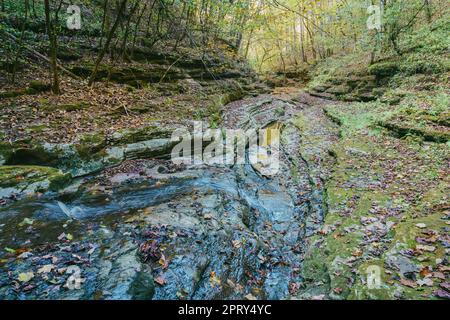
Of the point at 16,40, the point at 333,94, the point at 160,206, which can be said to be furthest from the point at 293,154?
the point at 333,94

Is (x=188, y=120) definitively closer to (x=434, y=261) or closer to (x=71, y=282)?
(x=71, y=282)

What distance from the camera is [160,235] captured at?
5.23m

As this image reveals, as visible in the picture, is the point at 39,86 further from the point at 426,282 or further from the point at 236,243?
the point at 426,282

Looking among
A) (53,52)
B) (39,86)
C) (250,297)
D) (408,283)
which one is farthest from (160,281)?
(39,86)

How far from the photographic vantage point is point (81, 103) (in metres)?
9.94

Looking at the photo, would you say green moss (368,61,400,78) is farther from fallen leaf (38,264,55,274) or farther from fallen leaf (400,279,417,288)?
fallen leaf (38,264,55,274)

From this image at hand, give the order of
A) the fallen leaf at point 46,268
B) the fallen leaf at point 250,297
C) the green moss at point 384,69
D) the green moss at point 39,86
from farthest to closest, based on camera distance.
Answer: the green moss at point 384,69
the green moss at point 39,86
the fallen leaf at point 250,297
the fallen leaf at point 46,268

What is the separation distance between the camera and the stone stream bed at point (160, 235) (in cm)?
410

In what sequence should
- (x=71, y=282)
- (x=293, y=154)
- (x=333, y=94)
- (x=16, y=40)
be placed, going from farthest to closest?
(x=333, y=94)
(x=293, y=154)
(x=16, y=40)
(x=71, y=282)

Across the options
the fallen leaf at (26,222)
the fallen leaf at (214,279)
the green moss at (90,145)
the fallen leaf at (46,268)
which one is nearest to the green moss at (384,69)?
the green moss at (90,145)

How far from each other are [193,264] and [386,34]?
19.4m

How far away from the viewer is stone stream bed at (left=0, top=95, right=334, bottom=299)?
4102 millimetres

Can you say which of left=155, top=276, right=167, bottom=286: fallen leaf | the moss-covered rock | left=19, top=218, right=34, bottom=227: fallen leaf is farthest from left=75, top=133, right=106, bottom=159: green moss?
left=155, top=276, right=167, bottom=286: fallen leaf

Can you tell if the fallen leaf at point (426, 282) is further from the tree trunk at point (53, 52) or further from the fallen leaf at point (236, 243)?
the tree trunk at point (53, 52)
